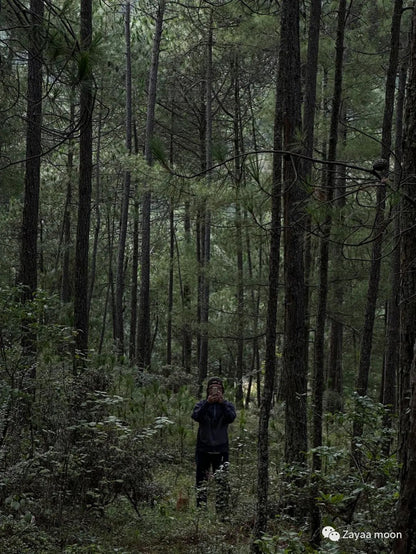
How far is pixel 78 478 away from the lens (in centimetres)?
588

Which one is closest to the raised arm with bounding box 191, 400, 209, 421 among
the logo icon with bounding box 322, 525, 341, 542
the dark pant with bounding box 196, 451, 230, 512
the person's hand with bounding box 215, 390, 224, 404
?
the person's hand with bounding box 215, 390, 224, 404

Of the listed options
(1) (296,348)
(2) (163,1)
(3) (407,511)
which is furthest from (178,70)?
(3) (407,511)

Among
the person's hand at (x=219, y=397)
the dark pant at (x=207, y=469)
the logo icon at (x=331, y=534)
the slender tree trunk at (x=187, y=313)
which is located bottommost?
the dark pant at (x=207, y=469)

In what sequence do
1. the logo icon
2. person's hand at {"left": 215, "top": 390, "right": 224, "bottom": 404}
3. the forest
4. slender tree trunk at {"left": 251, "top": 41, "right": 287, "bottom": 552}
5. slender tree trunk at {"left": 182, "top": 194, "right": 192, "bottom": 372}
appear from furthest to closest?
slender tree trunk at {"left": 182, "top": 194, "right": 192, "bottom": 372} → person's hand at {"left": 215, "top": 390, "right": 224, "bottom": 404} → slender tree trunk at {"left": 251, "top": 41, "right": 287, "bottom": 552} → the forest → the logo icon

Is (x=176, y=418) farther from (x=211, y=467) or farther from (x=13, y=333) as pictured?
(x=13, y=333)

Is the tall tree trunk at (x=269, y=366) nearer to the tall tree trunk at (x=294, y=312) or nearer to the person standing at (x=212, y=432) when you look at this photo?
the tall tree trunk at (x=294, y=312)

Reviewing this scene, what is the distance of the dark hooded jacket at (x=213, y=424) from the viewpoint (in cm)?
738

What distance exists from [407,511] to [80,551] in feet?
9.60

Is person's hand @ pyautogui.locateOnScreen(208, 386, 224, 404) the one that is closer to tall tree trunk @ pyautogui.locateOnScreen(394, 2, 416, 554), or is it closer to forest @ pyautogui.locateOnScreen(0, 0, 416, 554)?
forest @ pyautogui.locateOnScreen(0, 0, 416, 554)

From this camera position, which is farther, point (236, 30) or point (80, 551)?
point (236, 30)

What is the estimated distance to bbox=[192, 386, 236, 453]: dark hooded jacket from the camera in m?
7.38

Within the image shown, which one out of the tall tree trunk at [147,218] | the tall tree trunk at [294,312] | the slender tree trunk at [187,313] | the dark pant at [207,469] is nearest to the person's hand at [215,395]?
the dark pant at [207,469]

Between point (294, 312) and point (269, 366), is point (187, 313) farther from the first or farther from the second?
point (269, 366)

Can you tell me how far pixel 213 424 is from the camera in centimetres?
742
